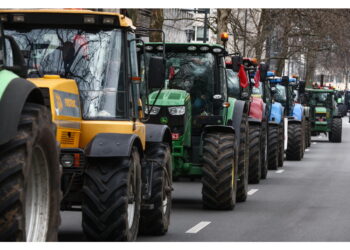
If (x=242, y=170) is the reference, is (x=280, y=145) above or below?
below

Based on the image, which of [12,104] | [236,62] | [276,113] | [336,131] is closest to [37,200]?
[12,104]

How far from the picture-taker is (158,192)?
1184 cm

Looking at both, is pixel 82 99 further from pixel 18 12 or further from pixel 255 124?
pixel 255 124

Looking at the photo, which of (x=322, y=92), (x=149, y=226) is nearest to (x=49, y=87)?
(x=149, y=226)

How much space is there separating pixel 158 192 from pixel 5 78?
16.1ft

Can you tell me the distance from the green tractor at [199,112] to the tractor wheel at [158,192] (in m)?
3.33

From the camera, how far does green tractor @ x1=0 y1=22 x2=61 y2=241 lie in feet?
22.1

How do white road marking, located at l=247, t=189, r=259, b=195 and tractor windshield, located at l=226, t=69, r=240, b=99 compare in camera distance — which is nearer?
white road marking, located at l=247, t=189, r=259, b=195

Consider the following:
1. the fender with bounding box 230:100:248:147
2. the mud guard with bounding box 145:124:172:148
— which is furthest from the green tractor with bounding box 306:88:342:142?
the mud guard with bounding box 145:124:172:148

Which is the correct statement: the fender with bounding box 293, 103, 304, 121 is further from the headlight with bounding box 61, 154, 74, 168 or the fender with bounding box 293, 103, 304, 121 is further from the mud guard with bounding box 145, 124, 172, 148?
the headlight with bounding box 61, 154, 74, 168

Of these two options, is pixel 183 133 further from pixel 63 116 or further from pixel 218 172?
pixel 63 116

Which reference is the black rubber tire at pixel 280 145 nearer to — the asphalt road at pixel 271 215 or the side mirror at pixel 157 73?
the asphalt road at pixel 271 215

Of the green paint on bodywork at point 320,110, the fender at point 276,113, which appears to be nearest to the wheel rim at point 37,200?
the fender at point 276,113

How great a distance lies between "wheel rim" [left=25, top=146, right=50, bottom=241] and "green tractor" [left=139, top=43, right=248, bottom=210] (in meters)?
7.81
